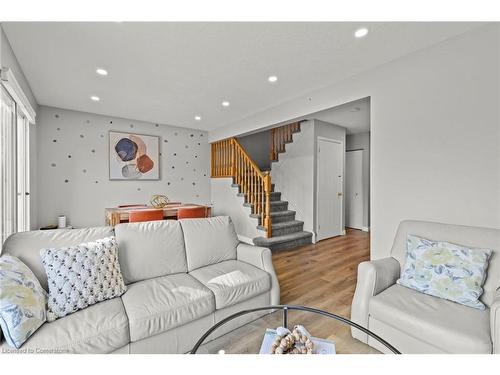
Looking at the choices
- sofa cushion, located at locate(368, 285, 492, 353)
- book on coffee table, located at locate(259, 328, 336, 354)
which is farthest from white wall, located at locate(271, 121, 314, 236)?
book on coffee table, located at locate(259, 328, 336, 354)

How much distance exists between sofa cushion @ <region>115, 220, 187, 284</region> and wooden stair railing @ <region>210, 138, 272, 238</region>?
2313 millimetres

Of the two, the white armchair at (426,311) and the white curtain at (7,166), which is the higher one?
the white curtain at (7,166)

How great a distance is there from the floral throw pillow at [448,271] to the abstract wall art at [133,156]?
Result: 458 cm

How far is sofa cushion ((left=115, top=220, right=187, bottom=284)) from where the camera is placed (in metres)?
1.78

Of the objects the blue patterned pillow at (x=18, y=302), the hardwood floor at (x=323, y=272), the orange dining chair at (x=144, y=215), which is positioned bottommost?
the hardwood floor at (x=323, y=272)

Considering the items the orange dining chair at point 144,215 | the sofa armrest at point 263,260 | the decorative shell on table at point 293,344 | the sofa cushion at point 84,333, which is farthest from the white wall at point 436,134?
the orange dining chair at point 144,215

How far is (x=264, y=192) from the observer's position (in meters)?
4.30

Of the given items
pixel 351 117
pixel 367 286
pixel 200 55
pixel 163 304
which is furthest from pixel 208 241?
pixel 351 117

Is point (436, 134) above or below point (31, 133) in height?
below

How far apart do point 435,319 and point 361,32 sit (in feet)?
6.99

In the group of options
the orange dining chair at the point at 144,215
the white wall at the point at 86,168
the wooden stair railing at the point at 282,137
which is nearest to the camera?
the orange dining chair at the point at 144,215

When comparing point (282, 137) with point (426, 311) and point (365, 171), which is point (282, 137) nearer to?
point (365, 171)

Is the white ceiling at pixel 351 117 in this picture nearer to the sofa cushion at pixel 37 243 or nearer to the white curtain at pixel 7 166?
the sofa cushion at pixel 37 243

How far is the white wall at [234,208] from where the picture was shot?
450 cm
